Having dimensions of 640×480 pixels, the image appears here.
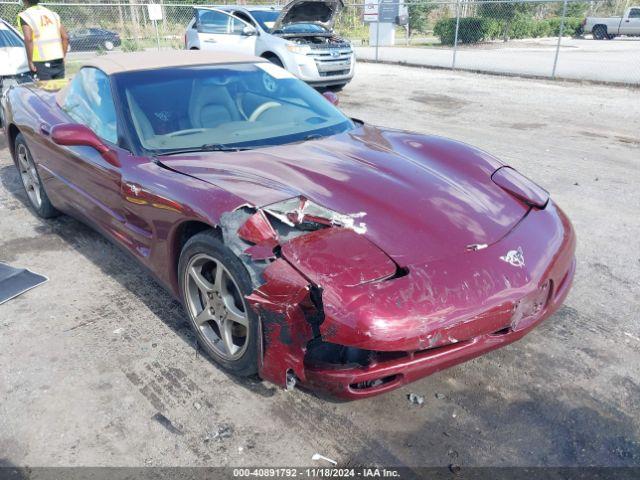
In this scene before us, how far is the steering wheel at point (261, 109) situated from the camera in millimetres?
3577

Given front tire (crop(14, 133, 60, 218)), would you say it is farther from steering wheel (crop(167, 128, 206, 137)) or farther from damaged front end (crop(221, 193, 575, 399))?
damaged front end (crop(221, 193, 575, 399))

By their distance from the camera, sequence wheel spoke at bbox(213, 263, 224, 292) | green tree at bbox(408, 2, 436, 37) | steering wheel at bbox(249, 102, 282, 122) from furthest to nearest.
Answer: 1. green tree at bbox(408, 2, 436, 37)
2. steering wheel at bbox(249, 102, 282, 122)
3. wheel spoke at bbox(213, 263, 224, 292)

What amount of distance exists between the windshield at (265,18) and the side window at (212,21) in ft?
2.45

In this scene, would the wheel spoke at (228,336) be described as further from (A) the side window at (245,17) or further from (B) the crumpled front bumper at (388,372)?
(A) the side window at (245,17)

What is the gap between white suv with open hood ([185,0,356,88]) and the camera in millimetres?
10797

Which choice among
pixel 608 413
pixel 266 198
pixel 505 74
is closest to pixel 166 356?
pixel 266 198

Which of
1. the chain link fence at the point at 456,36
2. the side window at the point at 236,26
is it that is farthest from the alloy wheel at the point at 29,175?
the chain link fence at the point at 456,36

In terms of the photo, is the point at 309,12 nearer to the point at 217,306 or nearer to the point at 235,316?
the point at 217,306

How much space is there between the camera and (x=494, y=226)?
8.62ft

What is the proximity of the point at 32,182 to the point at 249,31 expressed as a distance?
316 inches

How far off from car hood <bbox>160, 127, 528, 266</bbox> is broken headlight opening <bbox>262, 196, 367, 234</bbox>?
4cm

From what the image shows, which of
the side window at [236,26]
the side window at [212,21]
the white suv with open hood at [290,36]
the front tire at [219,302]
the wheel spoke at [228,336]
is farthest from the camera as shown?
the side window at [212,21]

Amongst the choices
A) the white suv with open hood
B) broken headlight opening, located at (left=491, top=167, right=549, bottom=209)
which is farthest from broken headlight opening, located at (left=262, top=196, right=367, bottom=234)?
the white suv with open hood

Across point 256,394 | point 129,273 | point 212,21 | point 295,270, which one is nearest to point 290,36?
point 212,21
